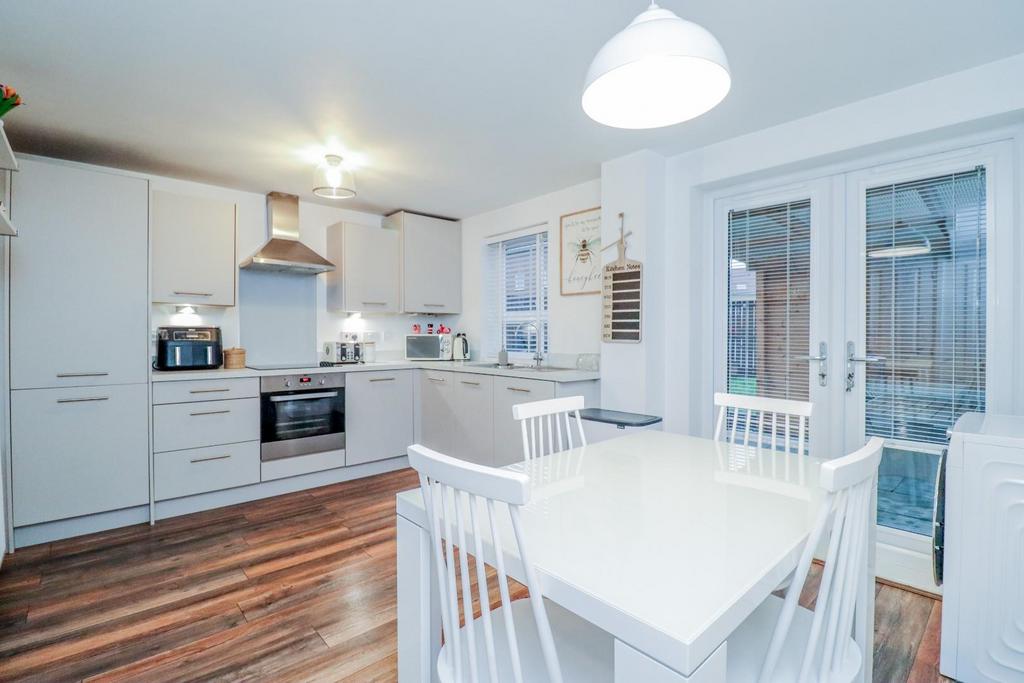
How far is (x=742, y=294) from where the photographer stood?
3.08 meters

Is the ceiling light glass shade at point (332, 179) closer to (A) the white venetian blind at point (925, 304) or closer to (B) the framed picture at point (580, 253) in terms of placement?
(B) the framed picture at point (580, 253)

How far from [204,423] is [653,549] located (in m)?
3.23

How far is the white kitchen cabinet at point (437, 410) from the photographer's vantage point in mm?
4031

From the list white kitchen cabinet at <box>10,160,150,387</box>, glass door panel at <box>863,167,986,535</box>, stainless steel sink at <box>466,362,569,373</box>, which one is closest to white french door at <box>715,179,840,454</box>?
glass door panel at <box>863,167,986,535</box>

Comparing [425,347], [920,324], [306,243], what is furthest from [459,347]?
[920,324]

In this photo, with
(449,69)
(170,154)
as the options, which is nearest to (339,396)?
(170,154)

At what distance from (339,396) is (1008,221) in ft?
13.3

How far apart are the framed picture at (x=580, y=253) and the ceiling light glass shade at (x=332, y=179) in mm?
1645

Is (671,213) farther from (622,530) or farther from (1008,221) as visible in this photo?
(622,530)

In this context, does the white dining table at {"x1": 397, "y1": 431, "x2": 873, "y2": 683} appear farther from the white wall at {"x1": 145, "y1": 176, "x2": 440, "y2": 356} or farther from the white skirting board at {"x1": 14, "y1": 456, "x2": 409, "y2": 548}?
the white wall at {"x1": 145, "y1": 176, "x2": 440, "y2": 356}

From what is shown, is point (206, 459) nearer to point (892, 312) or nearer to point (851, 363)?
point (851, 363)

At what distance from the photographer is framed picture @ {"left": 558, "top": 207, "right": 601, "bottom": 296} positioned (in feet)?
11.9

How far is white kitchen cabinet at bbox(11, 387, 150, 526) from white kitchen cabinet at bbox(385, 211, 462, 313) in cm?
220

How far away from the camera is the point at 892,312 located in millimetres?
2477
